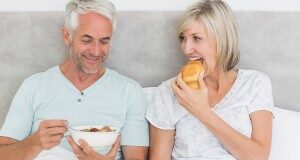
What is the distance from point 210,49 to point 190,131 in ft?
0.98

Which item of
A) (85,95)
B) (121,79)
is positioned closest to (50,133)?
(85,95)

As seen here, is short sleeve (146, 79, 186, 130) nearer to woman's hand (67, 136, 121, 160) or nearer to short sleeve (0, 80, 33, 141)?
woman's hand (67, 136, 121, 160)

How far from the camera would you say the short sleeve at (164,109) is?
1821 millimetres

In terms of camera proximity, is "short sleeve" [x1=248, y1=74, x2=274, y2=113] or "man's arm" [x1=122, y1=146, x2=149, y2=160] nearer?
"short sleeve" [x1=248, y1=74, x2=274, y2=113]

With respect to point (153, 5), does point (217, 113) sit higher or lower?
lower

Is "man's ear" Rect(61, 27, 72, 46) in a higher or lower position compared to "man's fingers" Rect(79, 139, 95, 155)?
higher

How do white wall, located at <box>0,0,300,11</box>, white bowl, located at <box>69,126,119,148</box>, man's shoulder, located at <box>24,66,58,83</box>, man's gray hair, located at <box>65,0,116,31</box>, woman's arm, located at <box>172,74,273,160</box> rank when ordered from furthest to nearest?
white wall, located at <box>0,0,300,11</box> < man's shoulder, located at <box>24,66,58,83</box> < man's gray hair, located at <box>65,0,116,31</box> < woman's arm, located at <box>172,74,273,160</box> < white bowl, located at <box>69,126,119,148</box>

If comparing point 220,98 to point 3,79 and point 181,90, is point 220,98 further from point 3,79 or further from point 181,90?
point 3,79

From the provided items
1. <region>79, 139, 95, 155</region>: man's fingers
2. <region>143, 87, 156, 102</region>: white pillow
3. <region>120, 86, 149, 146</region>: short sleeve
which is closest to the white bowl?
<region>79, 139, 95, 155</region>: man's fingers

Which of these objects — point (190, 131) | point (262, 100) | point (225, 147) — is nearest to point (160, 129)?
point (190, 131)

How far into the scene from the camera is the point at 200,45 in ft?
5.81

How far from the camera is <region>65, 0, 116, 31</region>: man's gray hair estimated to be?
1.86m

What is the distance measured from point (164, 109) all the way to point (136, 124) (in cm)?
13

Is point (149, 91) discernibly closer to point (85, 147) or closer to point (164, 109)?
point (164, 109)
